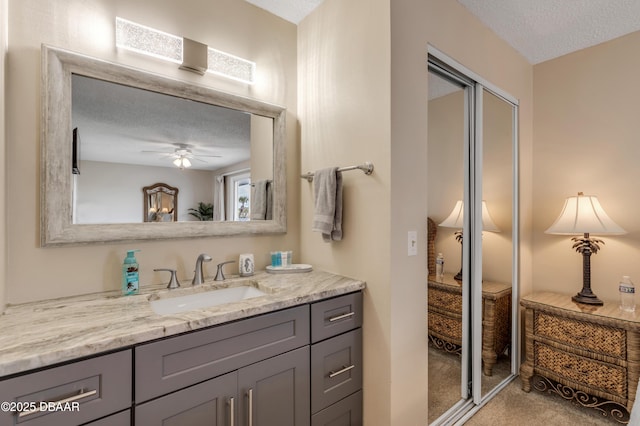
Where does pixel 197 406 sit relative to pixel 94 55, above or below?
below

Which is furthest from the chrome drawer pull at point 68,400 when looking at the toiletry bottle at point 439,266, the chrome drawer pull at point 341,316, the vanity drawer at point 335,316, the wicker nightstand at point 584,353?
the wicker nightstand at point 584,353

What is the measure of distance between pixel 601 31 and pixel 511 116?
0.71m

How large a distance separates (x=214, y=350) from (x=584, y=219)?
2.42 metres

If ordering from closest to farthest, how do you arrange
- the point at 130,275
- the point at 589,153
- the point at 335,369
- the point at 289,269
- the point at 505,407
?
the point at 130,275
the point at 335,369
the point at 289,269
the point at 505,407
the point at 589,153

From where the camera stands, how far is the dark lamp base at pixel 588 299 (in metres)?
2.03

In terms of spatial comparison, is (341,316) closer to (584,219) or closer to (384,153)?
(384,153)

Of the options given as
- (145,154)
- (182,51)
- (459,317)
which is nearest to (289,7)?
(182,51)

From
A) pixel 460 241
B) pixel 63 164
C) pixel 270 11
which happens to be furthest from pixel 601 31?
pixel 63 164

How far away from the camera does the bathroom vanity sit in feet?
2.60

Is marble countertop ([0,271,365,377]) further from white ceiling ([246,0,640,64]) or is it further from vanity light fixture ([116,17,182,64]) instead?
white ceiling ([246,0,640,64])

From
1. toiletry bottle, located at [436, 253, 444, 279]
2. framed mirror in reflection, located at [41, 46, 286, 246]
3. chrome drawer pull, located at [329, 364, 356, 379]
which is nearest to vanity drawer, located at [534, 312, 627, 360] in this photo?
toiletry bottle, located at [436, 253, 444, 279]

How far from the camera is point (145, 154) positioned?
1.46m

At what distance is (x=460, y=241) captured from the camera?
1.92m

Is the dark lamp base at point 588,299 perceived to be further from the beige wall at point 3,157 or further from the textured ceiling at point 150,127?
the beige wall at point 3,157
